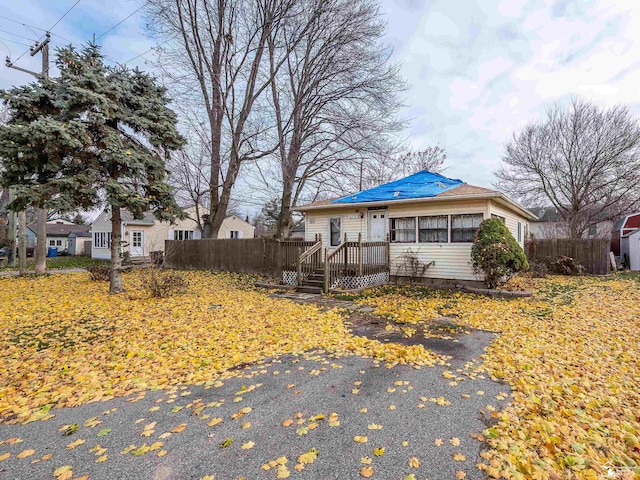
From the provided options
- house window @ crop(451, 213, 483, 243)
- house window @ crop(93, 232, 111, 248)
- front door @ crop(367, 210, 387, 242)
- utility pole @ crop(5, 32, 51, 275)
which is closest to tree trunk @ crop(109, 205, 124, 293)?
utility pole @ crop(5, 32, 51, 275)

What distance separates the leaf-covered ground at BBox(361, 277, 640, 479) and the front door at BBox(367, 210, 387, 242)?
149 inches

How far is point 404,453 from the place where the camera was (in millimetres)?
2312

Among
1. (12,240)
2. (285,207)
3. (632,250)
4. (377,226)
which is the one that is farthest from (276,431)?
(12,240)

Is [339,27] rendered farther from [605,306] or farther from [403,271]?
[605,306]

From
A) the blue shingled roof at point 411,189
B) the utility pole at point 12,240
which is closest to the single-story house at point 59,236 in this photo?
the utility pole at point 12,240

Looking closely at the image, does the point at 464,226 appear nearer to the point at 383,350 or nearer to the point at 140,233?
the point at 383,350

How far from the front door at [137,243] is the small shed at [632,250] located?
29296 mm

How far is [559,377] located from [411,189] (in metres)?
8.79

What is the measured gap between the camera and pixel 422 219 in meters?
10.9

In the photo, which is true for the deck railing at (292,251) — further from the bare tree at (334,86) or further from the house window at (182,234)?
the house window at (182,234)

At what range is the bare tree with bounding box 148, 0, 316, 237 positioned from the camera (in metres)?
13.8

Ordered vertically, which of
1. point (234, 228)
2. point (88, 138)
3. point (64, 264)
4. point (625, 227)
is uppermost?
point (88, 138)

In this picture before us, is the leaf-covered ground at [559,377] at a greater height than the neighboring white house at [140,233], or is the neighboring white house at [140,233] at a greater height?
the neighboring white house at [140,233]

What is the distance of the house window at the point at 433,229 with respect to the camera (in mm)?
10516
